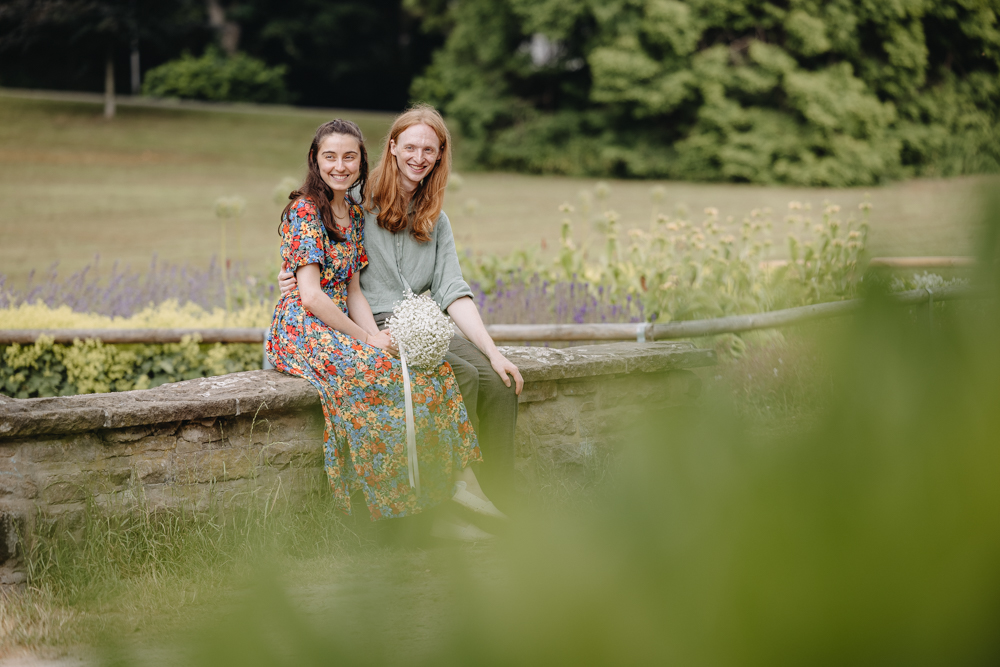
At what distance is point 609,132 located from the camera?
73.9 ft

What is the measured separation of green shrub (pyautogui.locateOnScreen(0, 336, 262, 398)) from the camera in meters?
4.45

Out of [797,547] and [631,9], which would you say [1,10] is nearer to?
[631,9]

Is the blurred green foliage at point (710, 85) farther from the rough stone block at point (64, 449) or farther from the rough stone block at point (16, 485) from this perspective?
the rough stone block at point (16, 485)

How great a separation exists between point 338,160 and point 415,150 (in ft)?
1.04

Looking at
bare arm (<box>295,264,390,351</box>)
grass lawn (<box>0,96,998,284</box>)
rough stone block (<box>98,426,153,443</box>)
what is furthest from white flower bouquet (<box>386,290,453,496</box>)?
grass lawn (<box>0,96,998,284</box>)

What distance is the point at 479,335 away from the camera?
3271mm

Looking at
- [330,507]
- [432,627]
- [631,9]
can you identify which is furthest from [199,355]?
[631,9]

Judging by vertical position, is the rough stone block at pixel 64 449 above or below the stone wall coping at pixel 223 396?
below

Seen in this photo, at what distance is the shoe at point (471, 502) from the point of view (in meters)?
2.98

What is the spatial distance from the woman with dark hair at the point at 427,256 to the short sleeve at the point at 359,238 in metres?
0.02

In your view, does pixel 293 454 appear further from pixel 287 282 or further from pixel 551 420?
pixel 551 420

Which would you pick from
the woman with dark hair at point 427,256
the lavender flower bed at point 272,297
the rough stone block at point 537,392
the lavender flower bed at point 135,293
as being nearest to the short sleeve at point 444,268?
the woman with dark hair at point 427,256

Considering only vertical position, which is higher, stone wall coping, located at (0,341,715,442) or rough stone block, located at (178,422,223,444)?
stone wall coping, located at (0,341,715,442)

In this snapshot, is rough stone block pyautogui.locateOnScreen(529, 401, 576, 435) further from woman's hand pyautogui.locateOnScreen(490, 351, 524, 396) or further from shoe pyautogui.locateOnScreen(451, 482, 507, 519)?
shoe pyautogui.locateOnScreen(451, 482, 507, 519)
